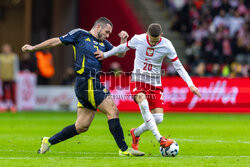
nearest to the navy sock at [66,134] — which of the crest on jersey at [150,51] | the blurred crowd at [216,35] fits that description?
the crest on jersey at [150,51]

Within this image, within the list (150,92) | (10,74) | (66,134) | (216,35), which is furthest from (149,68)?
(216,35)

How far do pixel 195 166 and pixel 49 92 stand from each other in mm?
15343

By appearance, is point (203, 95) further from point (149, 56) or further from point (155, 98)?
point (149, 56)

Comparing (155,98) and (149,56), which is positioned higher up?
(149,56)

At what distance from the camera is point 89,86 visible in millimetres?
9266

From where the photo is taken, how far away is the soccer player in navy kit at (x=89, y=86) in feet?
30.1

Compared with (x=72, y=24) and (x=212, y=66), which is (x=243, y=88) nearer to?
(x=212, y=66)

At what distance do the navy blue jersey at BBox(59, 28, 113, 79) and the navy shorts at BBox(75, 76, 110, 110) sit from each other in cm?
10

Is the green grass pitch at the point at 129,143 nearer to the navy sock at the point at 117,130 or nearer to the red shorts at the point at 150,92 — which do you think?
the navy sock at the point at 117,130

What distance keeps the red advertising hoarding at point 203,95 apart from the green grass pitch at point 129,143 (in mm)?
2255

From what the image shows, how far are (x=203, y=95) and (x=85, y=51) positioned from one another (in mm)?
12267

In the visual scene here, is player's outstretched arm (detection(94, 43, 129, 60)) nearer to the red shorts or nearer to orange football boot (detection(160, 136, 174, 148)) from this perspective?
the red shorts

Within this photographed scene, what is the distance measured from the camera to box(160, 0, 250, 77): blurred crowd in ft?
75.9

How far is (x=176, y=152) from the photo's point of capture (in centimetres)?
911
